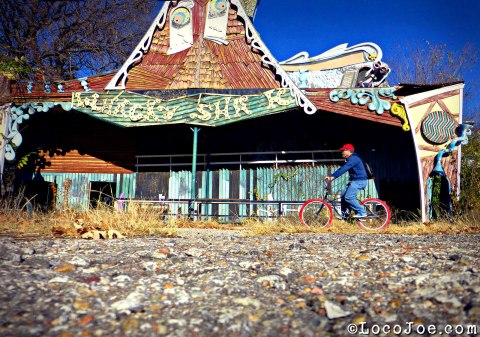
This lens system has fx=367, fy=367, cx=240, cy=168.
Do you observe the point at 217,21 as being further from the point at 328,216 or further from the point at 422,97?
the point at 328,216

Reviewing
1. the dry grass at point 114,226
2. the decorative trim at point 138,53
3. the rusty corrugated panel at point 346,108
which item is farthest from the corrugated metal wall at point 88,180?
the rusty corrugated panel at point 346,108

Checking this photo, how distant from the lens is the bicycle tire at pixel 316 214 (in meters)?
8.14

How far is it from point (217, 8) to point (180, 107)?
399 cm

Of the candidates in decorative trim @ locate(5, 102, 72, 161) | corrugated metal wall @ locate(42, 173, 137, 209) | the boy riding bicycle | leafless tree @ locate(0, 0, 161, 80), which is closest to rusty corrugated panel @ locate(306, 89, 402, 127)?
the boy riding bicycle

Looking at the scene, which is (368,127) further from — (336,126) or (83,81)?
(83,81)

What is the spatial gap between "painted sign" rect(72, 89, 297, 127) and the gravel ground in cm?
837

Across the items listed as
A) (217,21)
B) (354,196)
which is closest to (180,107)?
(217,21)

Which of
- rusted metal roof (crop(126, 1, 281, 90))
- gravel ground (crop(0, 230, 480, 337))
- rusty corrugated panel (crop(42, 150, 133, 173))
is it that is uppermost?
rusted metal roof (crop(126, 1, 281, 90))

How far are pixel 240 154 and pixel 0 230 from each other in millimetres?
8838

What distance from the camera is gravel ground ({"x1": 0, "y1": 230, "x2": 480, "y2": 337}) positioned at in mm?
1808

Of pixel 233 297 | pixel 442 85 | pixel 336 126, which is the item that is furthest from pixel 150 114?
pixel 233 297

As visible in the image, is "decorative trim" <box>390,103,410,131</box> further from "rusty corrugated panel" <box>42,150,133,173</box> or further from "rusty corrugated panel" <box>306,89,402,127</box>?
"rusty corrugated panel" <box>42,150,133,173</box>

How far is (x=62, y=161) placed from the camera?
47.1 feet

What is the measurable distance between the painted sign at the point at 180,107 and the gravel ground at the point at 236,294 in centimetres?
837
